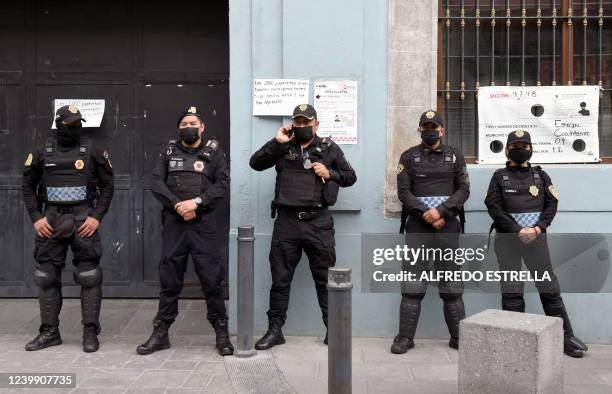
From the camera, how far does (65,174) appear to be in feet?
19.2

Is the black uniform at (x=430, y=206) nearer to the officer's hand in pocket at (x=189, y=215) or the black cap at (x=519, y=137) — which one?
the black cap at (x=519, y=137)

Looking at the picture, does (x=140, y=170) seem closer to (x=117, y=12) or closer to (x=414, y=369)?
(x=117, y=12)

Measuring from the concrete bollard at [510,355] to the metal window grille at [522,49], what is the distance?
2.56 meters

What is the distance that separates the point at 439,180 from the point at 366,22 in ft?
5.12

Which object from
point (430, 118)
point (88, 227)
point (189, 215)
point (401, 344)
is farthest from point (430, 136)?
point (88, 227)

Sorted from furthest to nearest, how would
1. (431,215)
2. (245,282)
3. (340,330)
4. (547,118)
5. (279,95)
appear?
(547,118) < (279,95) < (431,215) < (245,282) < (340,330)

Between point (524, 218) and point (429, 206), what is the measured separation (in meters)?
0.79

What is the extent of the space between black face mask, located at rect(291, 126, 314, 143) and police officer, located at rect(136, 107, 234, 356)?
646 millimetres

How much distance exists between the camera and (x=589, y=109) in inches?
256

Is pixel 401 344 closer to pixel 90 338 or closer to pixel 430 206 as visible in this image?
pixel 430 206

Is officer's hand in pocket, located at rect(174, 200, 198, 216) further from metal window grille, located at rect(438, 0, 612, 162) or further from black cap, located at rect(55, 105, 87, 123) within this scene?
metal window grille, located at rect(438, 0, 612, 162)

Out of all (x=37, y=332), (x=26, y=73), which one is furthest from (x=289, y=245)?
(x=26, y=73)

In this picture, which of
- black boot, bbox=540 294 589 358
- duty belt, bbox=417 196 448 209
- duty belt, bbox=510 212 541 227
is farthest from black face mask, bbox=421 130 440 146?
black boot, bbox=540 294 589 358

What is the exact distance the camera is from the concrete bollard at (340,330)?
4.05 metres
